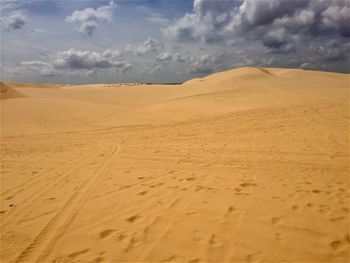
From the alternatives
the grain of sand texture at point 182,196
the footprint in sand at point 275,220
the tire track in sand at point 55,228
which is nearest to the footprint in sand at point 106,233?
the grain of sand texture at point 182,196

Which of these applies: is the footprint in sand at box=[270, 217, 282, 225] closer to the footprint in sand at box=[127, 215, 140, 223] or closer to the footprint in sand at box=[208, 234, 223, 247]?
the footprint in sand at box=[208, 234, 223, 247]

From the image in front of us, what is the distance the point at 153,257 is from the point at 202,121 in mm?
11302

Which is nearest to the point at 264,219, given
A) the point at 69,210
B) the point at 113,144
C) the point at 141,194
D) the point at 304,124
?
the point at 141,194

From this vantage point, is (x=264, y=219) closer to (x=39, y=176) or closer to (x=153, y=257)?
(x=153, y=257)

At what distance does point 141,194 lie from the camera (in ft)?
20.1

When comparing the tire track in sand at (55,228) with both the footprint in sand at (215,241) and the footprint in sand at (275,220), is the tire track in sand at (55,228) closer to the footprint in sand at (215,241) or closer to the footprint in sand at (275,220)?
the footprint in sand at (215,241)

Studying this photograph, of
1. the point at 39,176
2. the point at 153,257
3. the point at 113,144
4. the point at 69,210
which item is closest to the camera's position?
the point at 153,257

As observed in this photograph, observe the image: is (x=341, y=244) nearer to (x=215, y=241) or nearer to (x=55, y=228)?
(x=215, y=241)

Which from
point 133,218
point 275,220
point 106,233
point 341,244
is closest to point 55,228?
point 106,233

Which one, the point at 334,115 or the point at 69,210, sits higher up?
the point at 334,115

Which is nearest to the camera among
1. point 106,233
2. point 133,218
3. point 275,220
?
point 106,233

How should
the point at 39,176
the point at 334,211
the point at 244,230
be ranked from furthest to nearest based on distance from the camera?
the point at 39,176
the point at 334,211
the point at 244,230

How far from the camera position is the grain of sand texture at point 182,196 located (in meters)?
4.29

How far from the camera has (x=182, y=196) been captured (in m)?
5.92
